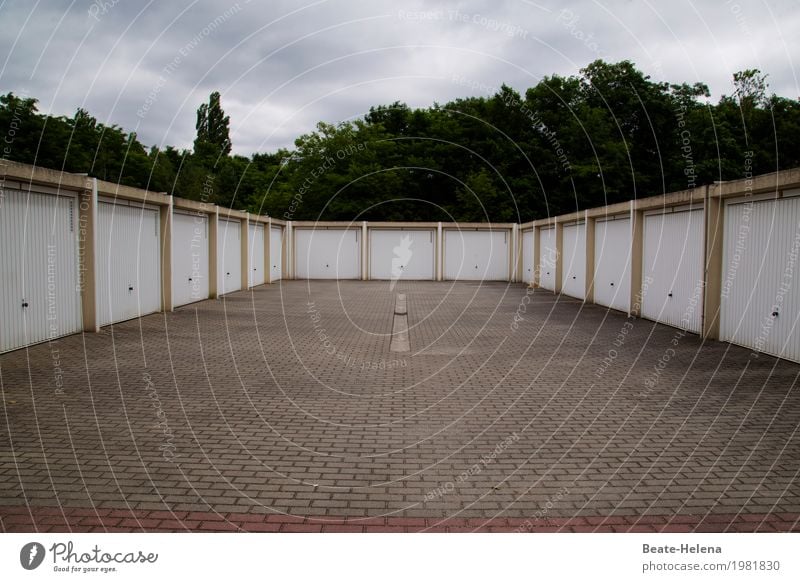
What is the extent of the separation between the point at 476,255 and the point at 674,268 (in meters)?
22.9

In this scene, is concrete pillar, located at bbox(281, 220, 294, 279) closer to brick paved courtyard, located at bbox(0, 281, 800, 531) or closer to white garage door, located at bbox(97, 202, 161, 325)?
white garage door, located at bbox(97, 202, 161, 325)

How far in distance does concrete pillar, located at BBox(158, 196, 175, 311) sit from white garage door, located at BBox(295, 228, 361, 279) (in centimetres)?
1970

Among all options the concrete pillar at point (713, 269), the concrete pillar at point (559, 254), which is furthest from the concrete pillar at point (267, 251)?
the concrete pillar at point (713, 269)

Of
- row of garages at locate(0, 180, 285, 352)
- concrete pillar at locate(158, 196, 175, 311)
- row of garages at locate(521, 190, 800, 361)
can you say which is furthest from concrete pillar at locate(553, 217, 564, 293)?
concrete pillar at locate(158, 196, 175, 311)

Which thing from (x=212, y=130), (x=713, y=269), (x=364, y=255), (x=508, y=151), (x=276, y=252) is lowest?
(x=713, y=269)

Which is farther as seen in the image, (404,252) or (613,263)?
(404,252)

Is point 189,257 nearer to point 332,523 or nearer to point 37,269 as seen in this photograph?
point 37,269

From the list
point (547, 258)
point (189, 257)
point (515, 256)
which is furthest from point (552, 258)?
point (189, 257)

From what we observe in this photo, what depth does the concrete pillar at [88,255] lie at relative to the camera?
14070 millimetres

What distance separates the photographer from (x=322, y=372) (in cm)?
1056

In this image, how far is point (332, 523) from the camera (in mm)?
4754

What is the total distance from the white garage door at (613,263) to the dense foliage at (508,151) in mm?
22711
